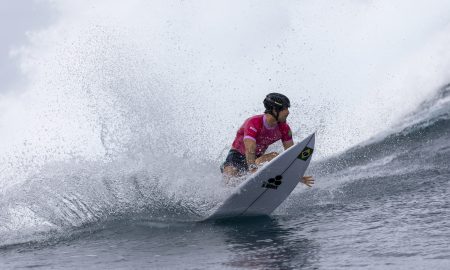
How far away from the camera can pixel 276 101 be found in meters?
8.41

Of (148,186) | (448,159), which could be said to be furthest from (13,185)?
(448,159)

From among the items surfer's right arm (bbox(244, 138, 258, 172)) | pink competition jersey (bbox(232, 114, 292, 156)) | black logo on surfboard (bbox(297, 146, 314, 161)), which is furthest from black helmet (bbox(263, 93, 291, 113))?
black logo on surfboard (bbox(297, 146, 314, 161))

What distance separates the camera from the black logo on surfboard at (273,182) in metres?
8.41

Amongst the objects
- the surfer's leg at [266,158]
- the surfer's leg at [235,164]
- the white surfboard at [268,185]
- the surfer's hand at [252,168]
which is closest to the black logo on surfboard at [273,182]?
the white surfboard at [268,185]

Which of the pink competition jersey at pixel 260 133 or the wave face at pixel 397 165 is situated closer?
the pink competition jersey at pixel 260 133

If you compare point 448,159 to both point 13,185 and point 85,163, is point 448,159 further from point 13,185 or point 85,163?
point 13,185

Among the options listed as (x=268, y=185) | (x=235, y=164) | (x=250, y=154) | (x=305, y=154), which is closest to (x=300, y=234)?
(x=268, y=185)

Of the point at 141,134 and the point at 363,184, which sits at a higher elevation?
the point at 141,134

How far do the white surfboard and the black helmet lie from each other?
0.54m

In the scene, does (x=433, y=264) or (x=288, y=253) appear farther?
(x=288, y=253)

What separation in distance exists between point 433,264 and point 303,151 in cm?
394

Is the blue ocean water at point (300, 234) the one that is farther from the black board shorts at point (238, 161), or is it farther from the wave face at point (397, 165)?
the black board shorts at point (238, 161)

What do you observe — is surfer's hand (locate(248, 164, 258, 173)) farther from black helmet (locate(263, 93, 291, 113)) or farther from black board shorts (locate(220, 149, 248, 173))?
black helmet (locate(263, 93, 291, 113))

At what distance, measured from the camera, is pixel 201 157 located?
34.2 ft
